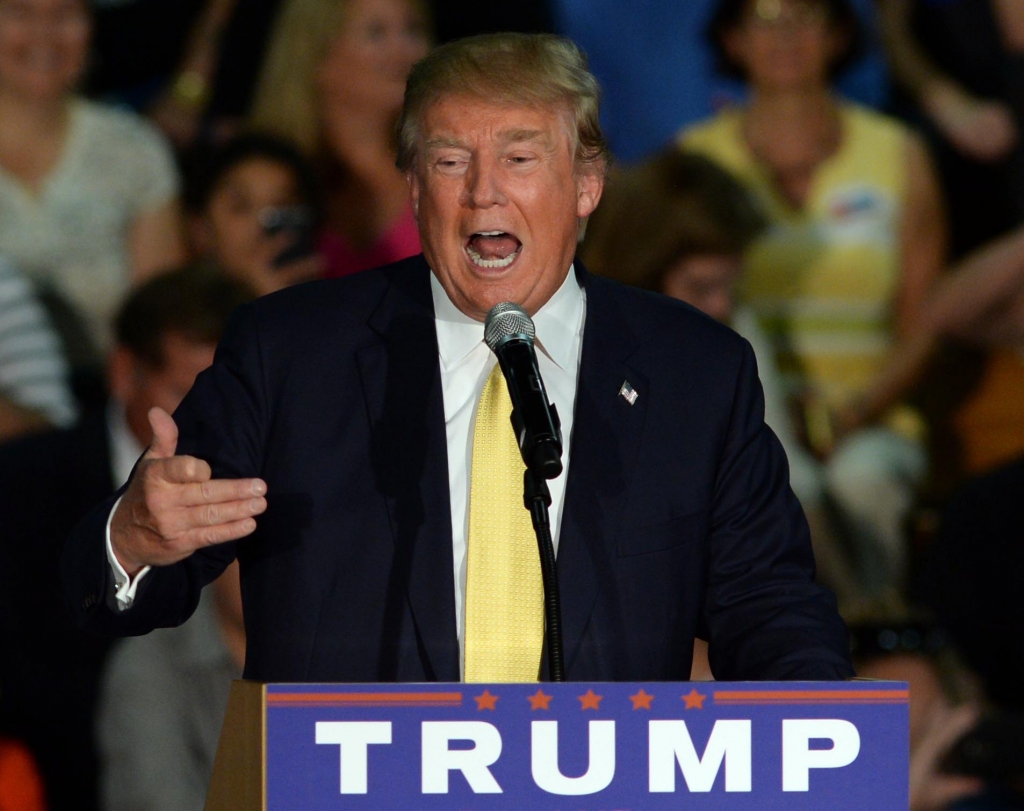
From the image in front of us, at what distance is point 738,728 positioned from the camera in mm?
1451

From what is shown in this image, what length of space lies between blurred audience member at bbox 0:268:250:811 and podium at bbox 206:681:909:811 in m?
2.56

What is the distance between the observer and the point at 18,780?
12.4 ft

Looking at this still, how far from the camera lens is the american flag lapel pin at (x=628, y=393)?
6.35ft

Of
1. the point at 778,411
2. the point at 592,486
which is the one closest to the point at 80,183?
the point at 778,411

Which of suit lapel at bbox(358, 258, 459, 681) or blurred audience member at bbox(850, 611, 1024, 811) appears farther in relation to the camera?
blurred audience member at bbox(850, 611, 1024, 811)

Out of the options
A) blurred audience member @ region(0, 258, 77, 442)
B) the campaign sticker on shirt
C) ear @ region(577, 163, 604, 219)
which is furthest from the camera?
the campaign sticker on shirt

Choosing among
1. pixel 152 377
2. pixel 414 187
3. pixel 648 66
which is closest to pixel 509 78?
pixel 414 187

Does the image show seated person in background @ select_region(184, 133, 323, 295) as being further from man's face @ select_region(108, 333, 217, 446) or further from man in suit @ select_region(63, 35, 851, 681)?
man in suit @ select_region(63, 35, 851, 681)

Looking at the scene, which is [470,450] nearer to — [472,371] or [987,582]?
[472,371]

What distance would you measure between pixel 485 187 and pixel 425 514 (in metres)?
0.40

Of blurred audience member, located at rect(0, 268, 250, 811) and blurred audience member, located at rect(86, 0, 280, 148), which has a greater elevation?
blurred audience member, located at rect(86, 0, 280, 148)

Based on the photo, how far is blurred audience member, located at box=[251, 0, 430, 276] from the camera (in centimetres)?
453

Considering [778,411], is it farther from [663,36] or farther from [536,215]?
[536,215]

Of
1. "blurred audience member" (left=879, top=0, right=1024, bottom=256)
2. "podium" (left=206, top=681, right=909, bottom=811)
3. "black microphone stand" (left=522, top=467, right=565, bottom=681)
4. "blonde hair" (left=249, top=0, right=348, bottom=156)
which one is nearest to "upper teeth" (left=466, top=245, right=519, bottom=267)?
"black microphone stand" (left=522, top=467, right=565, bottom=681)
